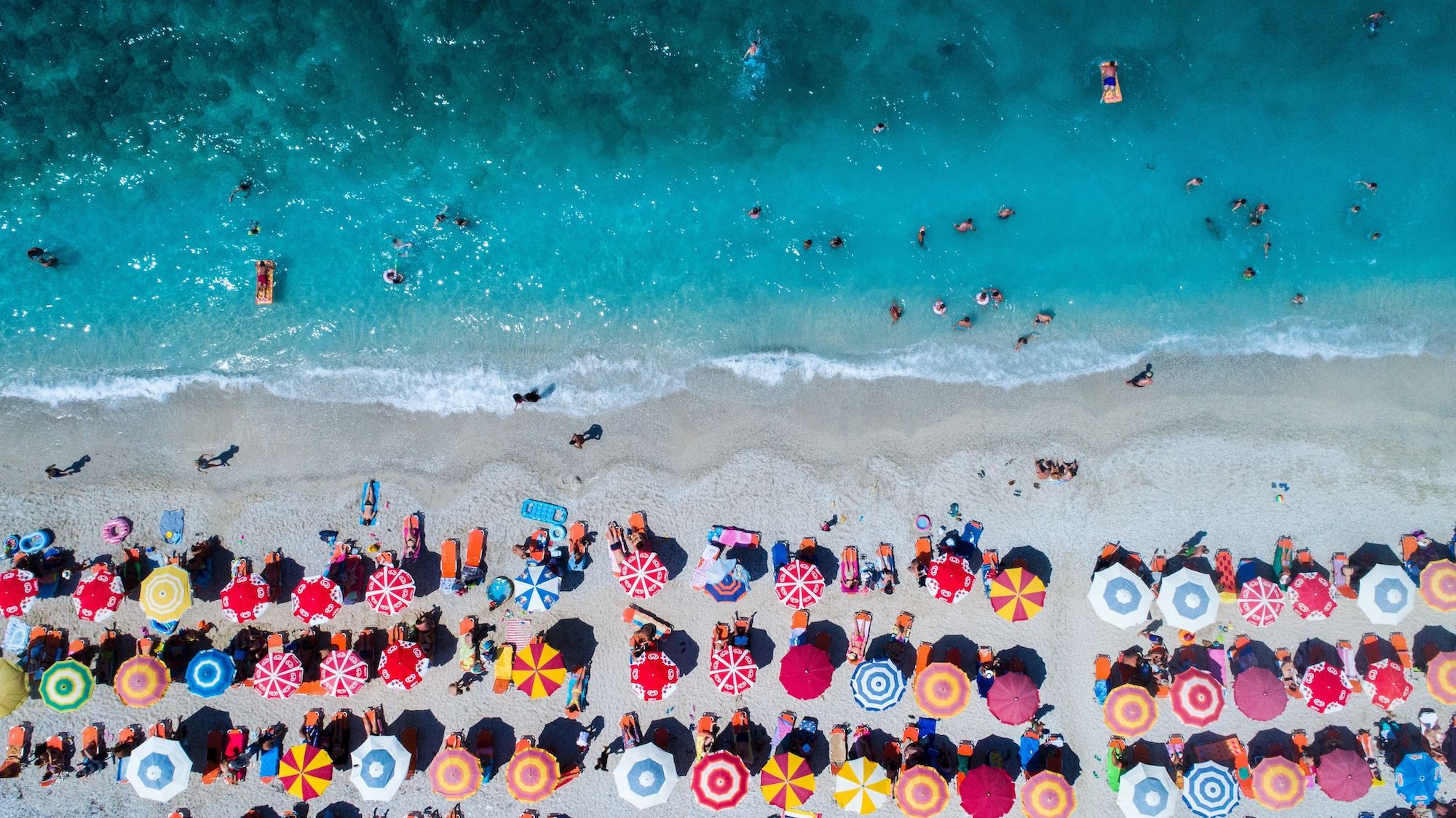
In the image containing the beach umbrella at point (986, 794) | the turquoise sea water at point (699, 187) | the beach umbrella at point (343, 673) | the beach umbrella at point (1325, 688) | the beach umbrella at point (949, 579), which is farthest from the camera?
the turquoise sea water at point (699, 187)

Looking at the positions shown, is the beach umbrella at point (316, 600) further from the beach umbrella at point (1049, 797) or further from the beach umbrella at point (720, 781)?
the beach umbrella at point (1049, 797)

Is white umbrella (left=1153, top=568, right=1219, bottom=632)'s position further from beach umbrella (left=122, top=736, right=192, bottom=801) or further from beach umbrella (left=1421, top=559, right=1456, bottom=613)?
beach umbrella (left=122, top=736, right=192, bottom=801)

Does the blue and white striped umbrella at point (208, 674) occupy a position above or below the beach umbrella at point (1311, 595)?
below

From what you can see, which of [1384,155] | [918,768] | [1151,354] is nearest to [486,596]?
[918,768]

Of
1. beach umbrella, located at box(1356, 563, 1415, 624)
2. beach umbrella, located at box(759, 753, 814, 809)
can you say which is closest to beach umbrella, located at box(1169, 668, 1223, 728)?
beach umbrella, located at box(1356, 563, 1415, 624)

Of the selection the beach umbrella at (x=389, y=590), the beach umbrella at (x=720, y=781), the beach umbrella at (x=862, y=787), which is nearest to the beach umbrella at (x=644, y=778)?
the beach umbrella at (x=720, y=781)
